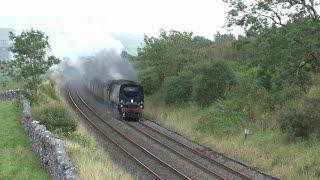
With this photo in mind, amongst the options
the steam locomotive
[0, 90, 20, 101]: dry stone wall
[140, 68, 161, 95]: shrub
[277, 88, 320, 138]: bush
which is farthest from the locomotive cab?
[277, 88, 320, 138]: bush

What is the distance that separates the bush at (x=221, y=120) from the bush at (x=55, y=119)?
9.48m

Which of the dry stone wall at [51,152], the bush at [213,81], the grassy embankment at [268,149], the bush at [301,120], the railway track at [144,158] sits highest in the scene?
the bush at [213,81]

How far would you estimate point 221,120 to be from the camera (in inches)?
1216

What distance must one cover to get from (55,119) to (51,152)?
26.7ft

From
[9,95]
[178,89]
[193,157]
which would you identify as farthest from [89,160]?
[9,95]

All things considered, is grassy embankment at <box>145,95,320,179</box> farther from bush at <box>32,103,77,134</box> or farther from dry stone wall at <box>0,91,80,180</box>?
dry stone wall at <box>0,91,80,180</box>

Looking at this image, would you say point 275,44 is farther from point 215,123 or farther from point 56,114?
point 56,114

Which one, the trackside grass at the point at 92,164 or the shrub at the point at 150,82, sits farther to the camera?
the shrub at the point at 150,82

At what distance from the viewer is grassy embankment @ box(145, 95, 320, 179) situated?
20.7m

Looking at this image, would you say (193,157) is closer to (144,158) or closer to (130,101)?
(144,158)

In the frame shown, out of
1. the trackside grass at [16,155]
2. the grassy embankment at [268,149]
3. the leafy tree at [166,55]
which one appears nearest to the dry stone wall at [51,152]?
the trackside grass at [16,155]

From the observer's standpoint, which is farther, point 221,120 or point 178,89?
point 178,89

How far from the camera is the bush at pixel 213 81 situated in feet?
116

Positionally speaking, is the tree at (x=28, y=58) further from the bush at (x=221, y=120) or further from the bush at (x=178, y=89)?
the bush at (x=221, y=120)
